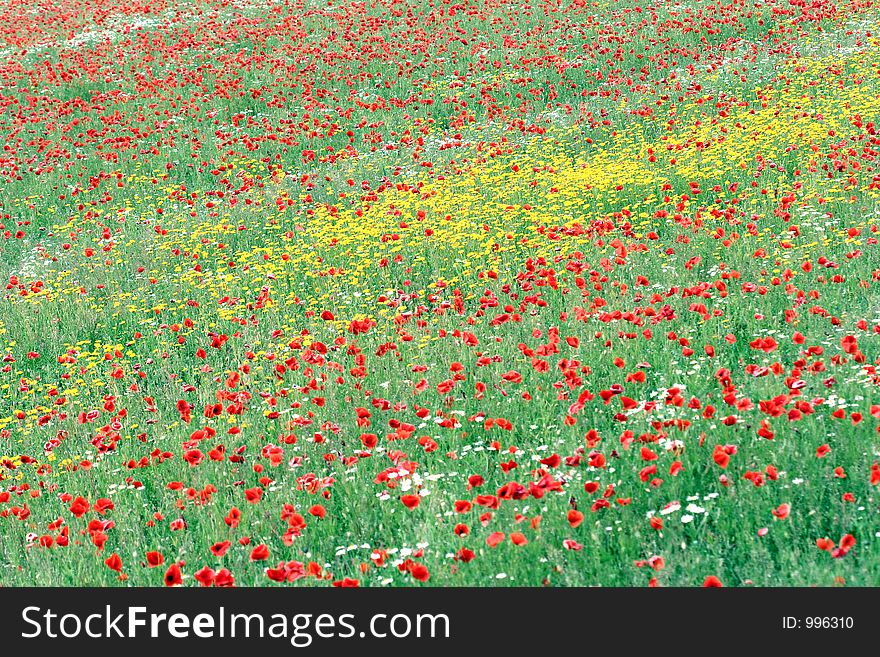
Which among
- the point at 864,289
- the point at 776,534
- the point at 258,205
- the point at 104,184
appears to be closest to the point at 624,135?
the point at 258,205

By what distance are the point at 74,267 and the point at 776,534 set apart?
9.96 metres

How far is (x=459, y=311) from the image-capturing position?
28.0 ft

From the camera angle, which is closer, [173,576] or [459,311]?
[173,576]

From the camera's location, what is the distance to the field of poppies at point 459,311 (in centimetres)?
471

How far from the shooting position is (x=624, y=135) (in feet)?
45.7

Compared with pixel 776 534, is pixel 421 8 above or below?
above

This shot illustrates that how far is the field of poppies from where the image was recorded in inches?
186

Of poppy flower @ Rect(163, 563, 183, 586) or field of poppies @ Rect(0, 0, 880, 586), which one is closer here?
poppy flower @ Rect(163, 563, 183, 586)

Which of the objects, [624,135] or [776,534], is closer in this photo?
[776,534]

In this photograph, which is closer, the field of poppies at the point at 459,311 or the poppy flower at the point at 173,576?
the poppy flower at the point at 173,576

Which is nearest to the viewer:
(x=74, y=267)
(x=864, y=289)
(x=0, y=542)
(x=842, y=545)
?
(x=842, y=545)

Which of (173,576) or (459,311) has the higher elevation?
(173,576)

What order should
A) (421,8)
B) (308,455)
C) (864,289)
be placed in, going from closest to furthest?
(308,455)
(864,289)
(421,8)
